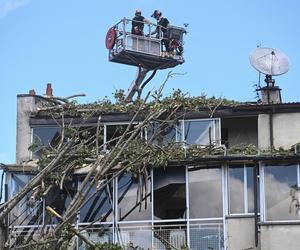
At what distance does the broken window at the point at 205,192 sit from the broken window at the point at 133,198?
3.85 feet

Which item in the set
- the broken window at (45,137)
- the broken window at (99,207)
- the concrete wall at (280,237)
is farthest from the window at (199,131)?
the broken window at (45,137)

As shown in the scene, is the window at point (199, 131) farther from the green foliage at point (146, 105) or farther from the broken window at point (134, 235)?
the broken window at point (134, 235)

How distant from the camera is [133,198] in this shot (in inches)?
819

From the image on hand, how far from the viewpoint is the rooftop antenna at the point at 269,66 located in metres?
22.8

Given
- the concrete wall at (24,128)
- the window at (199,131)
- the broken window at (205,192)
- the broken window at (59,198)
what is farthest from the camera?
the concrete wall at (24,128)

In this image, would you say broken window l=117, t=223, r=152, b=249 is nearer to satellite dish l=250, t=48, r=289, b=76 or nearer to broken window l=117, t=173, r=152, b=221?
broken window l=117, t=173, r=152, b=221

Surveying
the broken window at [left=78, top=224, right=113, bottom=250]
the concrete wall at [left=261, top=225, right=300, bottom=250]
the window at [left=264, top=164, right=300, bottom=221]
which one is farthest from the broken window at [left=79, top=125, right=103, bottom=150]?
the concrete wall at [left=261, top=225, right=300, bottom=250]

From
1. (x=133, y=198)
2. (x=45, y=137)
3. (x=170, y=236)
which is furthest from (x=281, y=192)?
(x=45, y=137)

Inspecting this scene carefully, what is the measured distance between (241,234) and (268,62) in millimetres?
5732

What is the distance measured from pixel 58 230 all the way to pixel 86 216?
5.07m

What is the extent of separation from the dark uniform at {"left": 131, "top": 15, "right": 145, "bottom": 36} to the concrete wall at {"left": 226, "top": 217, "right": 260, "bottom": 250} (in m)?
8.73

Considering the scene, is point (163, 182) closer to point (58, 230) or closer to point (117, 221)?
point (117, 221)

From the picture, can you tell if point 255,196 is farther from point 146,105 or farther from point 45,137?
point 45,137

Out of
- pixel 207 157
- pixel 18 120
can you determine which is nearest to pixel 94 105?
pixel 18 120
